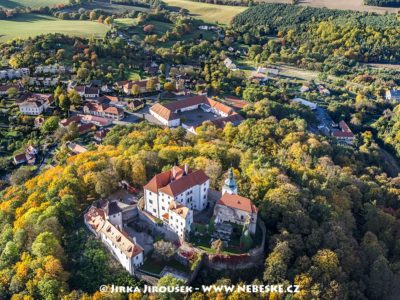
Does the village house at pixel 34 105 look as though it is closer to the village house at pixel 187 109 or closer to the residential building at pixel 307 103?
the village house at pixel 187 109

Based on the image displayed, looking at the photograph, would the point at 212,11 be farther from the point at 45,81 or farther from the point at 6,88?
the point at 6,88

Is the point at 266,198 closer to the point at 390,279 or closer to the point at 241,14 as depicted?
the point at 390,279

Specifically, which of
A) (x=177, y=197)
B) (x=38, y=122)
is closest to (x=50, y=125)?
(x=38, y=122)

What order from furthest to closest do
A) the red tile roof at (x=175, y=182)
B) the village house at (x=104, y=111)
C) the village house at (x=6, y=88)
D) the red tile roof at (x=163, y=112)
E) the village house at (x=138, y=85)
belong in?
the village house at (x=138, y=85)
the village house at (x=6, y=88)
the village house at (x=104, y=111)
the red tile roof at (x=163, y=112)
the red tile roof at (x=175, y=182)

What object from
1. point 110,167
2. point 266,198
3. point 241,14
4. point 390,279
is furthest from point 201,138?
point 241,14

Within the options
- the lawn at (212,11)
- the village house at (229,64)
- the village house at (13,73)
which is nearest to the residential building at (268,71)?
the village house at (229,64)

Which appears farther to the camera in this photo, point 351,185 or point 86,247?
point 351,185
